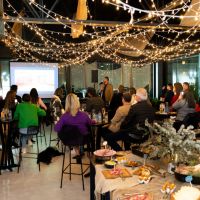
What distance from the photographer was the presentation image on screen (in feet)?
34.8

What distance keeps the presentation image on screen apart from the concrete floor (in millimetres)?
6337

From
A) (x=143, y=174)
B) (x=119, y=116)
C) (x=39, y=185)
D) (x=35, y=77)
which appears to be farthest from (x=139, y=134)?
(x=35, y=77)

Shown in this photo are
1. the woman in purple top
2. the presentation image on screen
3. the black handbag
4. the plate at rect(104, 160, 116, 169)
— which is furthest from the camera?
the presentation image on screen

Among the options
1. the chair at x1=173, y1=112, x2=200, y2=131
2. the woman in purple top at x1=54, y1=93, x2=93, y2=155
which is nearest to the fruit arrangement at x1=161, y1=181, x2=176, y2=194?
the woman in purple top at x1=54, y1=93, x2=93, y2=155

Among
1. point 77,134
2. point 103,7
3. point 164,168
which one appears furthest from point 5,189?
point 103,7

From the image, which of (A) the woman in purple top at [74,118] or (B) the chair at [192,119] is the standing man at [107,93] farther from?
(A) the woman in purple top at [74,118]

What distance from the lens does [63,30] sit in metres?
10.6

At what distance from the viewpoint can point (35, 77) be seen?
10.9 meters

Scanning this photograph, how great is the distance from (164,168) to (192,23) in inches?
179

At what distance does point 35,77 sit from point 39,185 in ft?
24.4

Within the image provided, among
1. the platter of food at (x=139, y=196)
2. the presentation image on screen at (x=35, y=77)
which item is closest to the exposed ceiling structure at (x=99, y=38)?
the presentation image on screen at (x=35, y=77)

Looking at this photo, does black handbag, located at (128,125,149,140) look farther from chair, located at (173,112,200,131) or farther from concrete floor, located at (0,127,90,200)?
chair, located at (173,112,200,131)

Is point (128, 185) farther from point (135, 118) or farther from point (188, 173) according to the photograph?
point (135, 118)

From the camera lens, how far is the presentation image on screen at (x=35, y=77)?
34.8ft
